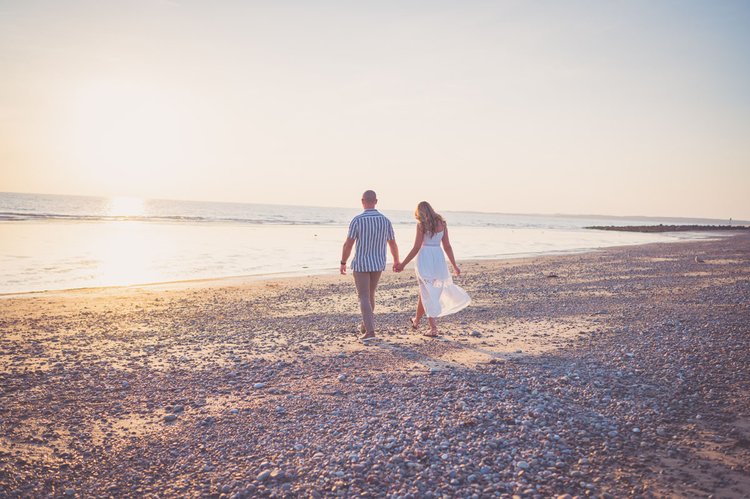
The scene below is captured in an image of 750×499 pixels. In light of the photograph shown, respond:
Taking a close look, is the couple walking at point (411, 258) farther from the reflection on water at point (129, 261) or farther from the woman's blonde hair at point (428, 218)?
the reflection on water at point (129, 261)

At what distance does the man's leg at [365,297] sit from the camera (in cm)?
867

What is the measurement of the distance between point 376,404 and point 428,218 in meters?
4.00

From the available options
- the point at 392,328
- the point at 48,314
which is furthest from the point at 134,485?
the point at 48,314

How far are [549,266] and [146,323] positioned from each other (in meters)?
17.8

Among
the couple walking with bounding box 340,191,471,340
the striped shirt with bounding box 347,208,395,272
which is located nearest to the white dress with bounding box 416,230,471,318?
the couple walking with bounding box 340,191,471,340

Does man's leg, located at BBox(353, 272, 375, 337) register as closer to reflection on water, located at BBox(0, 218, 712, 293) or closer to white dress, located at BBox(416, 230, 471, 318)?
white dress, located at BBox(416, 230, 471, 318)

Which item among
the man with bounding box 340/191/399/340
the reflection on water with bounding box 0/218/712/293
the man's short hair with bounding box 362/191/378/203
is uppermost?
the man's short hair with bounding box 362/191/378/203

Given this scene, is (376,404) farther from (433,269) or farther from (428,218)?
(428,218)

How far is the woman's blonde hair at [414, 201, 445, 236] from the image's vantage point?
335 inches

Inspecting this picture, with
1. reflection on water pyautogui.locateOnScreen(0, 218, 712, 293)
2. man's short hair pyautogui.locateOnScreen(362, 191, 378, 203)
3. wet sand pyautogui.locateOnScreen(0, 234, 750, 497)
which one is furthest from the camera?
reflection on water pyautogui.locateOnScreen(0, 218, 712, 293)

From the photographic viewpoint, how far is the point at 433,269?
28.7 ft

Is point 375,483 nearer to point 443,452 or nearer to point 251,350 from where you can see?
point 443,452

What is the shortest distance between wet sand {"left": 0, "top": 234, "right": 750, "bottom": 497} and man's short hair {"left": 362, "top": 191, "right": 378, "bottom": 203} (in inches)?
108

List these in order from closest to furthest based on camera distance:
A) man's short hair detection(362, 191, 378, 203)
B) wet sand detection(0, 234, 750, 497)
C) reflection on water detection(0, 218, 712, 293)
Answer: wet sand detection(0, 234, 750, 497) < man's short hair detection(362, 191, 378, 203) < reflection on water detection(0, 218, 712, 293)
